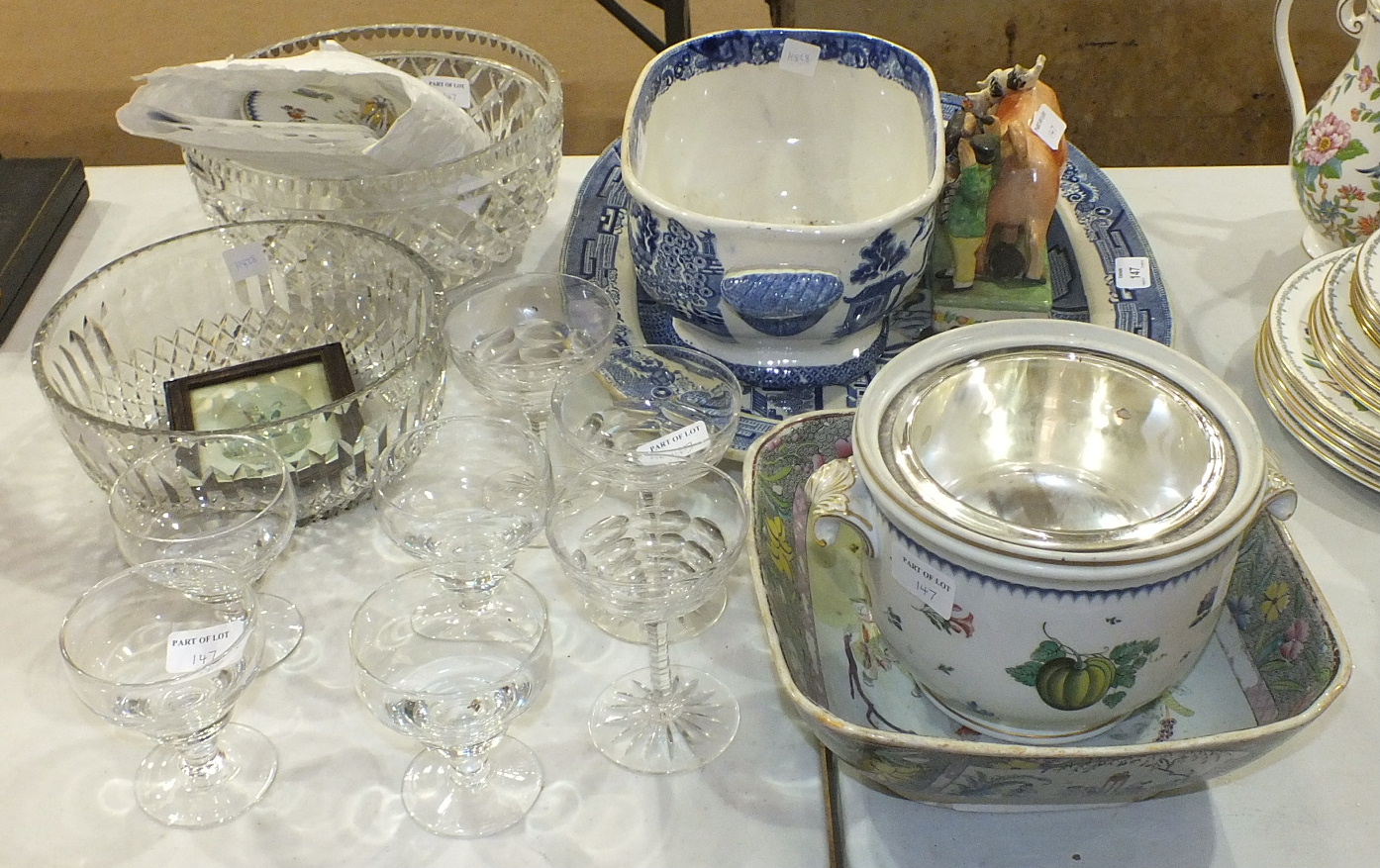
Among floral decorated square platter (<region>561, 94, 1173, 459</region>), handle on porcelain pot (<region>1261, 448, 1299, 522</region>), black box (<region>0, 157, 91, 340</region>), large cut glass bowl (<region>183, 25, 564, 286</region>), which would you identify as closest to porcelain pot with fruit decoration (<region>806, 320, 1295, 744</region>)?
handle on porcelain pot (<region>1261, 448, 1299, 522</region>)

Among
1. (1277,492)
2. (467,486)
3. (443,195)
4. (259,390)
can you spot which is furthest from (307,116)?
(1277,492)

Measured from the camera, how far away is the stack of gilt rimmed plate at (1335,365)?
732 millimetres

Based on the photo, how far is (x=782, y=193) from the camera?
3.41ft

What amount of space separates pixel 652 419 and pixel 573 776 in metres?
0.24

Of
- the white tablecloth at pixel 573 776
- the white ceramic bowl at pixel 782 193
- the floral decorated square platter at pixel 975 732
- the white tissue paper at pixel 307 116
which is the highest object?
the white tissue paper at pixel 307 116

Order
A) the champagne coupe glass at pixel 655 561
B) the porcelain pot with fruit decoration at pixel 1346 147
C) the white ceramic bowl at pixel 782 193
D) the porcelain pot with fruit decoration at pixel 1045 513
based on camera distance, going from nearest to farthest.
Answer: the porcelain pot with fruit decoration at pixel 1045 513
the champagne coupe glass at pixel 655 561
the white ceramic bowl at pixel 782 193
the porcelain pot with fruit decoration at pixel 1346 147

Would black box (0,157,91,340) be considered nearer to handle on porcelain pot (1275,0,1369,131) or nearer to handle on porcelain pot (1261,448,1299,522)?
handle on porcelain pot (1261,448,1299,522)

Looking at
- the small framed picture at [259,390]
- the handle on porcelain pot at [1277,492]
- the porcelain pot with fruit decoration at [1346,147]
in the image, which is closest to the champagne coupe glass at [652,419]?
the small framed picture at [259,390]

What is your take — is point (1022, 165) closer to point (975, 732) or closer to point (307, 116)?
point (975, 732)

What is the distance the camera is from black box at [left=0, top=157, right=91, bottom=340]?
954mm

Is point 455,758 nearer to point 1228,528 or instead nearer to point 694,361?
point 694,361

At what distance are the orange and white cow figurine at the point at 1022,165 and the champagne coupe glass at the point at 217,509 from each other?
52cm

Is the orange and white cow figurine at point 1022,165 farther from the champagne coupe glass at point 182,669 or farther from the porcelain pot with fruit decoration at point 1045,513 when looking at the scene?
the champagne coupe glass at point 182,669

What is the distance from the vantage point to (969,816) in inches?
23.7
